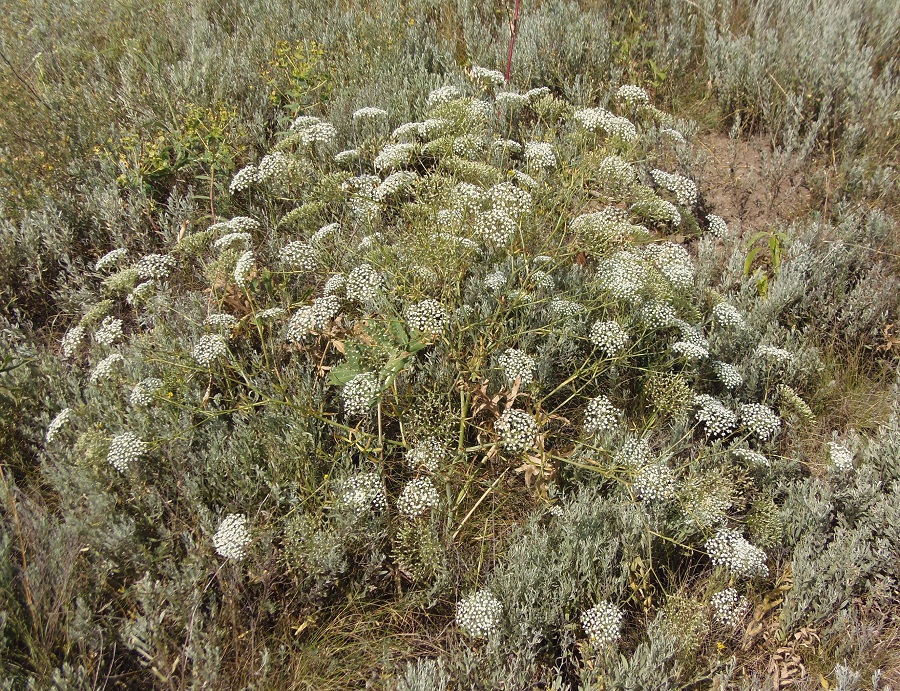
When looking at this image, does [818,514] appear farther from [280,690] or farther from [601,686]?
[280,690]

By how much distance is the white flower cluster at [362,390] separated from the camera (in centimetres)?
251

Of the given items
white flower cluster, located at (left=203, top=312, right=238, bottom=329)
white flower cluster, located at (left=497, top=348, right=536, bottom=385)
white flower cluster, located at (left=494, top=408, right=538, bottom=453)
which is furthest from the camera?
white flower cluster, located at (left=203, top=312, right=238, bottom=329)

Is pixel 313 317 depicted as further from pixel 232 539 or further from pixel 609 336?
pixel 609 336

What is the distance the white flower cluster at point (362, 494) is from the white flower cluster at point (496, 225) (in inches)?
44.7

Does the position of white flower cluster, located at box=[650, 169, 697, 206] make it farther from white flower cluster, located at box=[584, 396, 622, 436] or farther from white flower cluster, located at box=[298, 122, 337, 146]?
white flower cluster, located at box=[298, 122, 337, 146]

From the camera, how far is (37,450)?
294 centimetres

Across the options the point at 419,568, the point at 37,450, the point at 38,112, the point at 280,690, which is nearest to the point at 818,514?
the point at 419,568

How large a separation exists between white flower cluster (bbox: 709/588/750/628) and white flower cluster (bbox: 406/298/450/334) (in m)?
1.57

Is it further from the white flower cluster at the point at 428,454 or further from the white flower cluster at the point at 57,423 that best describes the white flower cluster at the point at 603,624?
the white flower cluster at the point at 57,423

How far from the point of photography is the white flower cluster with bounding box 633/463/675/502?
2.46 meters

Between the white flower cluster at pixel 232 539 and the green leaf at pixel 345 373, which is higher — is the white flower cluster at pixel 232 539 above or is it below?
below

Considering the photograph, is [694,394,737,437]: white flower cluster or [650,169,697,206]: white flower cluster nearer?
[694,394,737,437]: white flower cluster

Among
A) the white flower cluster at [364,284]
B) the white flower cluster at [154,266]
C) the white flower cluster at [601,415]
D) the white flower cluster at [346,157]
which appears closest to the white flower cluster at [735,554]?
the white flower cluster at [601,415]

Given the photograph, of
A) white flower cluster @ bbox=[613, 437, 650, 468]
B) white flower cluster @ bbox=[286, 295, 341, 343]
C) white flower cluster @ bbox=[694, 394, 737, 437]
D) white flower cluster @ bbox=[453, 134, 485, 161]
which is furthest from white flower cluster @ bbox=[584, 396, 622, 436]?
white flower cluster @ bbox=[453, 134, 485, 161]
